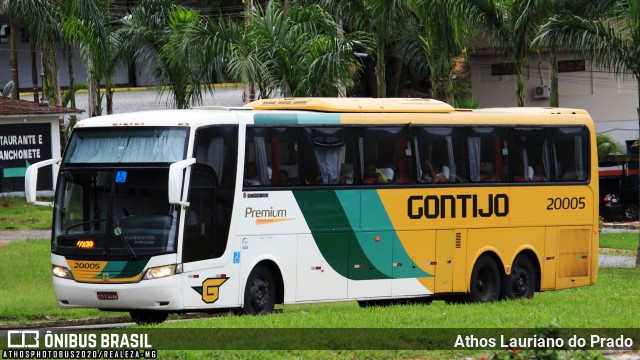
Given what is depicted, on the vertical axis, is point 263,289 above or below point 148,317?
above

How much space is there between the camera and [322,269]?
19.6m

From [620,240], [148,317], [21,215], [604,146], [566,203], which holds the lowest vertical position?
[620,240]

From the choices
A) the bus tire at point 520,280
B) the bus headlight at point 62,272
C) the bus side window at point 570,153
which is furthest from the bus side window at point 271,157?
the bus side window at point 570,153

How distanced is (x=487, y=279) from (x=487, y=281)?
4cm

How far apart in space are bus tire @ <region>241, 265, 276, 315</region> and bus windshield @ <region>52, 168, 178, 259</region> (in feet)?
5.01

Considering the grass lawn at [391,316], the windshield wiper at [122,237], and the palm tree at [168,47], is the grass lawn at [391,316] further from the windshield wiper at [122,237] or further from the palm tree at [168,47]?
the palm tree at [168,47]

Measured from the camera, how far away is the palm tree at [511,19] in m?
29.3

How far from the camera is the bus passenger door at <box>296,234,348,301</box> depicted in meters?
19.4

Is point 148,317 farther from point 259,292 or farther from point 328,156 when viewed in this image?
point 328,156

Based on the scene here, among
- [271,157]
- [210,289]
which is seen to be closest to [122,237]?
[210,289]

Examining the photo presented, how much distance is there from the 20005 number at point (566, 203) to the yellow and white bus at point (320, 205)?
0.03 meters

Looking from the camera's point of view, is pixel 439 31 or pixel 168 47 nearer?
pixel 439 31

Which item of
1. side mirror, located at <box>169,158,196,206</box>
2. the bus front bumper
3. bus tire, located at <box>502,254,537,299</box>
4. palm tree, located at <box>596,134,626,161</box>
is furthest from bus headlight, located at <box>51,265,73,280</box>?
palm tree, located at <box>596,134,626,161</box>

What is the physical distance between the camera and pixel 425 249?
68.9ft
